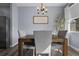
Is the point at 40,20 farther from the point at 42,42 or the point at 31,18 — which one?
the point at 42,42

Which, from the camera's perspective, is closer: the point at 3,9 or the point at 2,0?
the point at 2,0

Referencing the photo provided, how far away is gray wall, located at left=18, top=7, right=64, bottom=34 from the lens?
781cm

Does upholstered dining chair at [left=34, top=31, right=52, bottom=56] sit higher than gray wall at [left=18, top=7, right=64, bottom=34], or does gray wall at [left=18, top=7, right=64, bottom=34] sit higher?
gray wall at [left=18, top=7, right=64, bottom=34]

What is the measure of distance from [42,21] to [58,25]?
0.89m

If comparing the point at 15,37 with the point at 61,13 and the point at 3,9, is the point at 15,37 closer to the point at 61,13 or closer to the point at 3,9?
the point at 3,9

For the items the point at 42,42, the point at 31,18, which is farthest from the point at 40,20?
the point at 42,42

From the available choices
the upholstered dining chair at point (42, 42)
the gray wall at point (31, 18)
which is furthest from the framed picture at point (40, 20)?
the upholstered dining chair at point (42, 42)

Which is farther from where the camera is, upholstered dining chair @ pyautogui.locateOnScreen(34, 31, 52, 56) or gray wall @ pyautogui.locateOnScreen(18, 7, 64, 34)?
Result: gray wall @ pyautogui.locateOnScreen(18, 7, 64, 34)

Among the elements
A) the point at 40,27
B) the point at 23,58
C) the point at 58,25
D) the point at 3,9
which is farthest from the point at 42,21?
the point at 23,58

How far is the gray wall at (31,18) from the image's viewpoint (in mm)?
7809

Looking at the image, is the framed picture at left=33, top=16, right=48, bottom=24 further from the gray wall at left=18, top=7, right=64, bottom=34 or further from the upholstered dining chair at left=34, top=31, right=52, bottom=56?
the upholstered dining chair at left=34, top=31, right=52, bottom=56

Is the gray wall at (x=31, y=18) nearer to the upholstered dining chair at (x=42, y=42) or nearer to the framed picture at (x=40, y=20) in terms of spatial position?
the framed picture at (x=40, y=20)

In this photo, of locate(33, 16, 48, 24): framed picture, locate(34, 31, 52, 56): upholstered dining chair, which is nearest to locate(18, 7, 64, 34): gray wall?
locate(33, 16, 48, 24): framed picture

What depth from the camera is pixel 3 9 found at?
6.19 meters
